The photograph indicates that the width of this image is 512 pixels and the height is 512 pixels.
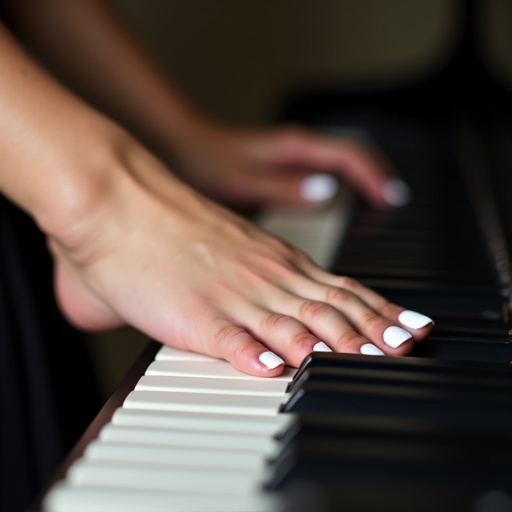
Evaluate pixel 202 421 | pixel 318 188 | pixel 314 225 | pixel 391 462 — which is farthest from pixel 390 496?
pixel 318 188

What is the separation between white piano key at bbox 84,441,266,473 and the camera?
0.48m

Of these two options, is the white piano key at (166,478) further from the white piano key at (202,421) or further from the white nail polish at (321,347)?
the white nail polish at (321,347)

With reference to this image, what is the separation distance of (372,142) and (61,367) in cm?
73

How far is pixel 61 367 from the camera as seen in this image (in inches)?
46.1

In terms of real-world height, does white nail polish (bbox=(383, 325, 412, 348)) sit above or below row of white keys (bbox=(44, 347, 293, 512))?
below

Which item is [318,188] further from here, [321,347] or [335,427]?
[335,427]

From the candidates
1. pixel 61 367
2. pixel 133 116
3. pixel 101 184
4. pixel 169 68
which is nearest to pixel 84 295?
pixel 101 184

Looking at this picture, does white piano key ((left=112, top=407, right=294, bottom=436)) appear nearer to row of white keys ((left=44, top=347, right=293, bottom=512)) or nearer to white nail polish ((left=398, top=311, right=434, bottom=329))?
row of white keys ((left=44, top=347, right=293, bottom=512))

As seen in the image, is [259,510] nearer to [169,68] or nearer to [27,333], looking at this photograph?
[27,333]

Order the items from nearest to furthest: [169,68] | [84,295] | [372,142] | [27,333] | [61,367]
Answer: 1. [84,295]
2. [27,333]
3. [61,367]
4. [372,142]
5. [169,68]

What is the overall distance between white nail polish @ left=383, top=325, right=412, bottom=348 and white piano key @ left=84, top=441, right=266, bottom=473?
7.9 inches

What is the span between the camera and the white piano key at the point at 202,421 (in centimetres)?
53

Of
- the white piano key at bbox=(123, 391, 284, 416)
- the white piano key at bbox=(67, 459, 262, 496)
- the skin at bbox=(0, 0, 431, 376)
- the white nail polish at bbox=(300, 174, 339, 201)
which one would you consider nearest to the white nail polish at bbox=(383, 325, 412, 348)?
the skin at bbox=(0, 0, 431, 376)

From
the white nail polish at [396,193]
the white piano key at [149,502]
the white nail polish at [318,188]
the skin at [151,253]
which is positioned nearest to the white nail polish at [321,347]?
the skin at [151,253]
